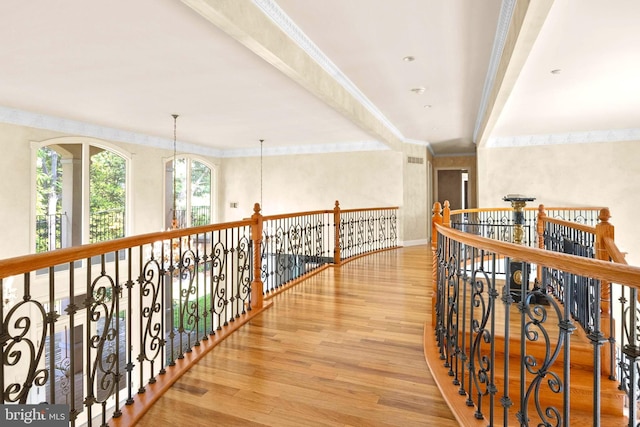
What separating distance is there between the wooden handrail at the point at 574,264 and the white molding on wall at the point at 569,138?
8.53 meters

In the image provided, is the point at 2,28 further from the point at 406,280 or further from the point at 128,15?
the point at 406,280

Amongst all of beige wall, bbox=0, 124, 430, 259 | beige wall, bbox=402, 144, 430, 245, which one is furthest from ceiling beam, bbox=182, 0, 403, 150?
beige wall, bbox=402, 144, 430, 245

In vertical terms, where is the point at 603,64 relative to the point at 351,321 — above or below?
above

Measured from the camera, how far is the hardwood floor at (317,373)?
7.26ft

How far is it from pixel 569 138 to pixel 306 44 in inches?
310

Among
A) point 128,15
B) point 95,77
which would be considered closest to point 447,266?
point 128,15

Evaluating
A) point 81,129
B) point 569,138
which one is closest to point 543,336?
point 569,138

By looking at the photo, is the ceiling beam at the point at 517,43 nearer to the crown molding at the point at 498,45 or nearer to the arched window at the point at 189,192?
the crown molding at the point at 498,45

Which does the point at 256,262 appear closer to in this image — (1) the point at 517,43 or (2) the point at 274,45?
(2) the point at 274,45

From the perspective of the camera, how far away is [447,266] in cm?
277

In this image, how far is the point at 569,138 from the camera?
29.1 ft

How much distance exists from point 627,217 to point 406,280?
6.50 metres

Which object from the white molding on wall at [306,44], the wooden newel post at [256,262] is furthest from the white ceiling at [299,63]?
the wooden newel post at [256,262]

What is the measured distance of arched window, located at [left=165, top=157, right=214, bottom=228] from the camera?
32.9ft
